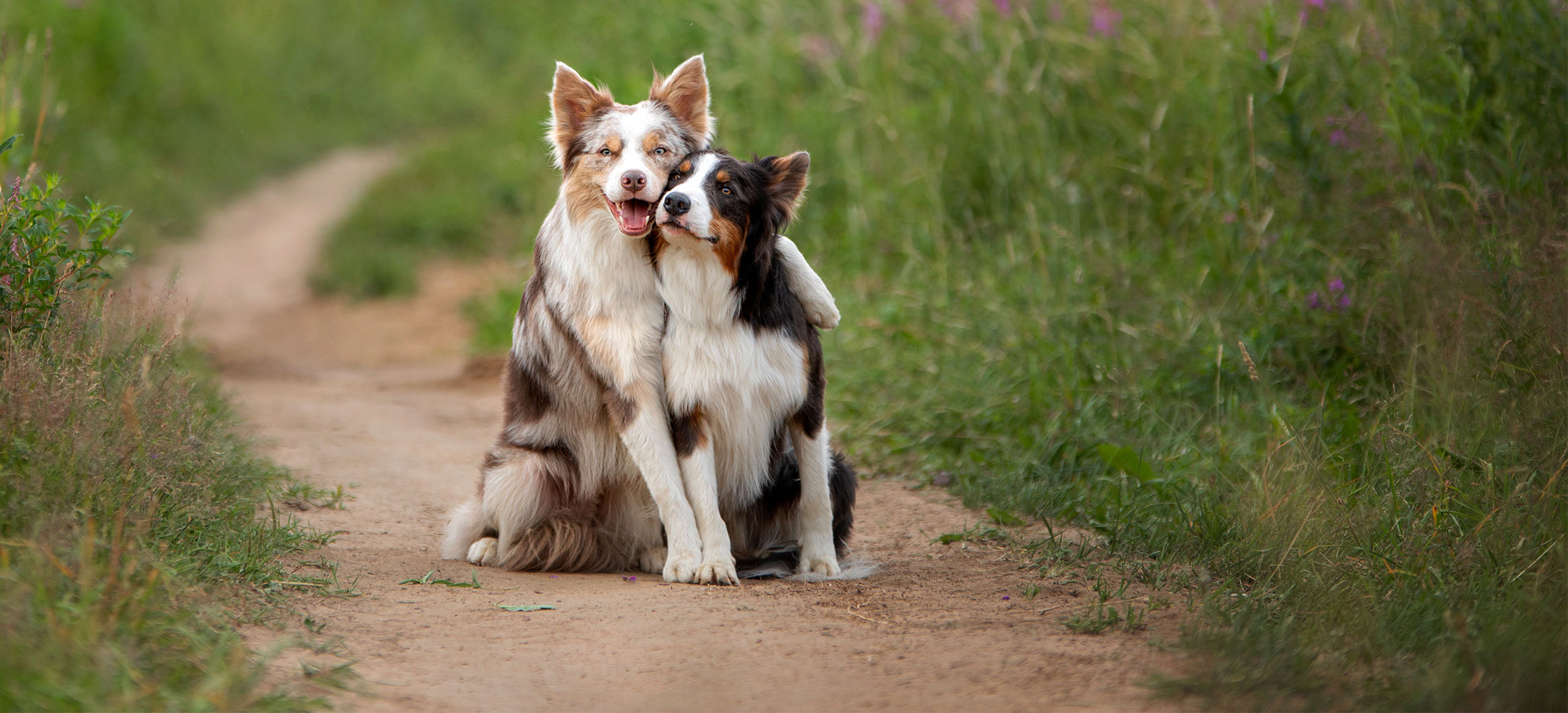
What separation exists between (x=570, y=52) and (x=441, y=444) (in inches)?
368

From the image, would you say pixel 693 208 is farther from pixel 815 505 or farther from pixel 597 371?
pixel 815 505

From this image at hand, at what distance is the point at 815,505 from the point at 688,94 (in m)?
1.49

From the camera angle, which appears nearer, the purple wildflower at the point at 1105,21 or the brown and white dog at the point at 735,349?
the brown and white dog at the point at 735,349

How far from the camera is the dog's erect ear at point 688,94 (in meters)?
4.35

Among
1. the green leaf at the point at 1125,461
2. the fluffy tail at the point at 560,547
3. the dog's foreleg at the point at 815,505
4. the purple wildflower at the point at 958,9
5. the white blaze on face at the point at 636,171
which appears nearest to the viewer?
the white blaze on face at the point at 636,171

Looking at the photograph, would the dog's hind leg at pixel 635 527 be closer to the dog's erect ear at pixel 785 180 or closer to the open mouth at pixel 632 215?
the open mouth at pixel 632 215

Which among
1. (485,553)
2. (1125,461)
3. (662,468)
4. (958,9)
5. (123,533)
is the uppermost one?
(958,9)

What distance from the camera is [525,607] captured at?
3.84m

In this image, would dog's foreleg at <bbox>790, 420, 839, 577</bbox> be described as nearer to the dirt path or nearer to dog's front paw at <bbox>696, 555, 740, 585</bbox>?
the dirt path

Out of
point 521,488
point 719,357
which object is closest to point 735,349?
point 719,357

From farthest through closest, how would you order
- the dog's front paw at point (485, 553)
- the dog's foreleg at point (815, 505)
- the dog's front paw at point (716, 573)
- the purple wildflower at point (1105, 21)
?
the purple wildflower at point (1105, 21) → the dog's front paw at point (485, 553) → the dog's foreleg at point (815, 505) → the dog's front paw at point (716, 573)

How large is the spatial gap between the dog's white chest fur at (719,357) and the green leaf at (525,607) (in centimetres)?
75

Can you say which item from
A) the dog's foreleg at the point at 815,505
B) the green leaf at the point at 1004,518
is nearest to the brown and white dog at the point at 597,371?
the dog's foreleg at the point at 815,505

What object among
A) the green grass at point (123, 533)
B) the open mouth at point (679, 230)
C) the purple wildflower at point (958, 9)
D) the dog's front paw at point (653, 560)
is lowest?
the dog's front paw at point (653, 560)
